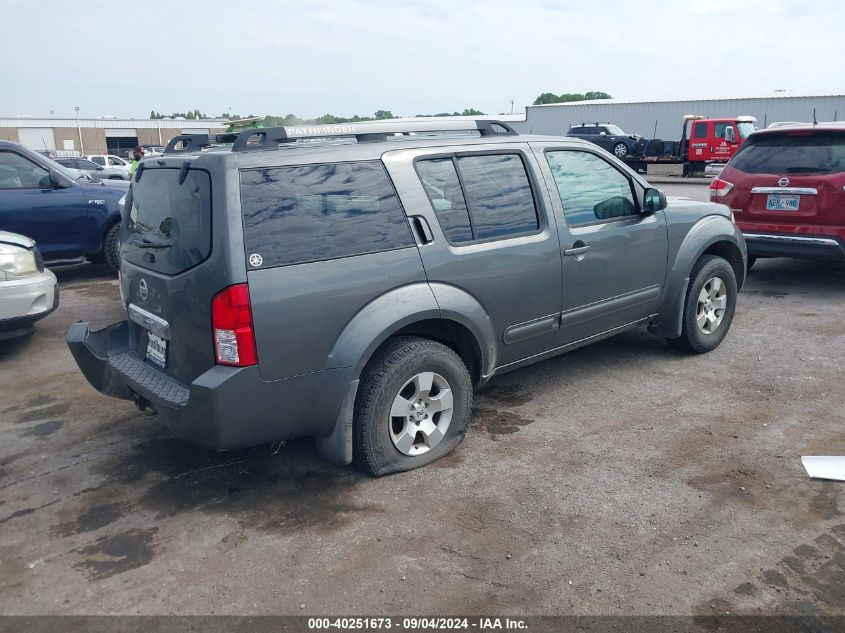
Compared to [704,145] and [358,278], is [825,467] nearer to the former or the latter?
[358,278]

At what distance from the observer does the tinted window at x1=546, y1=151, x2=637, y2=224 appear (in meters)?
4.53

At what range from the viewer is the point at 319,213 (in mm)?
3422

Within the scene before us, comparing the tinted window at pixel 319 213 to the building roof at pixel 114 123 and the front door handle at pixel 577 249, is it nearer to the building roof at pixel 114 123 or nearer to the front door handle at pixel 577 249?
the front door handle at pixel 577 249

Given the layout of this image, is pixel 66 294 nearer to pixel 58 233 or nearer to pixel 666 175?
pixel 58 233

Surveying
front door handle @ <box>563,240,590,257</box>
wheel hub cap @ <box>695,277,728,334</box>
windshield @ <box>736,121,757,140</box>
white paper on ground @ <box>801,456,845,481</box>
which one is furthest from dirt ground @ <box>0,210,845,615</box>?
windshield @ <box>736,121,757,140</box>

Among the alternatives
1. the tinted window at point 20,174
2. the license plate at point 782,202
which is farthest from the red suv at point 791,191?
the tinted window at point 20,174

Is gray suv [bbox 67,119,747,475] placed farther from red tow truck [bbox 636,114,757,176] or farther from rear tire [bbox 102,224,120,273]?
red tow truck [bbox 636,114,757,176]

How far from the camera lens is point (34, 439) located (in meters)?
4.36

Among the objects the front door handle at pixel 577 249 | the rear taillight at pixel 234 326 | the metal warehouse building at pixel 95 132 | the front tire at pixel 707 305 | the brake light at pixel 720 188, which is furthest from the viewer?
the metal warehouse building at pixel 95 132

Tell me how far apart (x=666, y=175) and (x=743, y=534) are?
27.8 metres

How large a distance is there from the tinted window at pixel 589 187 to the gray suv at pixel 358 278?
1 centimetres

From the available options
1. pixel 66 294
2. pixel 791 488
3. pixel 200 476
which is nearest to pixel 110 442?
pixel 200 476

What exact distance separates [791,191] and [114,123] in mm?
77170

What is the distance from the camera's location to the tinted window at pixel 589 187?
14.9 ft
